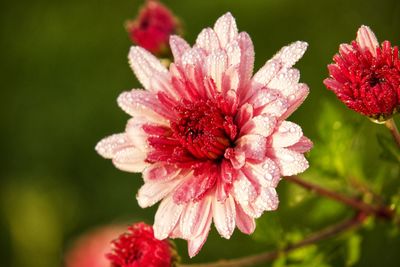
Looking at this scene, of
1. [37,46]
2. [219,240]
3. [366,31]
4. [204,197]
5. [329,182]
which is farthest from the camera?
[37,46]

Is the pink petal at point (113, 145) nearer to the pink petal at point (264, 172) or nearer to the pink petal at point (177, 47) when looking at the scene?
the pink petal at point (177, 47)

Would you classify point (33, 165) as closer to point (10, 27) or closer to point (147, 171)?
point (10, 27)

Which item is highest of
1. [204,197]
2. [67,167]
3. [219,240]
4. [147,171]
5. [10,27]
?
Result: [10,27]

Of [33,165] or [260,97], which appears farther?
[33,165]

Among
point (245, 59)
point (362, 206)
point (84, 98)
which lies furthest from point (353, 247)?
point (84, 98)

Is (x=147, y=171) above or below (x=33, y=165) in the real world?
above

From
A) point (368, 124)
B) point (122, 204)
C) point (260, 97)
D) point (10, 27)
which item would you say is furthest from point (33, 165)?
point (260, 97)

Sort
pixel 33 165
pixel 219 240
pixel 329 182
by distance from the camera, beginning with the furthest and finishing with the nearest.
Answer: pixel 33 165 < pixel 219 240 < pixel 329 182

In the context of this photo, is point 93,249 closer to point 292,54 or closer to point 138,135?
point 138,135

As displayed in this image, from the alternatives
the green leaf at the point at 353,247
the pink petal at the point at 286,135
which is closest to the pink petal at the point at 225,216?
the pink petal at the point at 286,135
